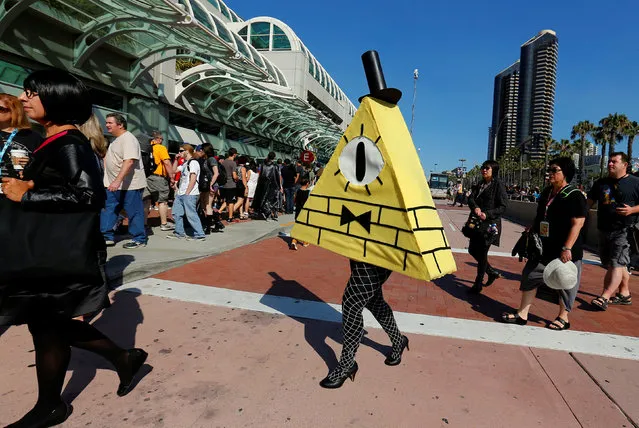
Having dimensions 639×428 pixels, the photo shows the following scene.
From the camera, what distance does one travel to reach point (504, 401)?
235 cm

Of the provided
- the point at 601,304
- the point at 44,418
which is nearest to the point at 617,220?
the point at 601,304

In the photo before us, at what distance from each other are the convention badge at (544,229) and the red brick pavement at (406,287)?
710mm

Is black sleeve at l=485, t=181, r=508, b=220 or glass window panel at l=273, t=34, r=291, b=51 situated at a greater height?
glass window panel at l=273, t=34, r=291, b=51

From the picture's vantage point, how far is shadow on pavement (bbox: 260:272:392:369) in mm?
2959

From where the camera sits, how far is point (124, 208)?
551 centimetres

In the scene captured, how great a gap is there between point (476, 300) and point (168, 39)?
12406 mm

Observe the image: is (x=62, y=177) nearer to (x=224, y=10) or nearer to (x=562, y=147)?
(x=224, y=10)

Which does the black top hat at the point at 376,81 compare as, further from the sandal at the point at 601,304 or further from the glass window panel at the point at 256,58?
the glass window panel at the point at 256,58

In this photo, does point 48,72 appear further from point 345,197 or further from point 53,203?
point 345,197

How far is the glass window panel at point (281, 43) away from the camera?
100ft

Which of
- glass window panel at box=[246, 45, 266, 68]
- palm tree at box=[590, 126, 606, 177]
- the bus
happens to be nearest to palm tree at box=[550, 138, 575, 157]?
palm tree at box=[590, 126, 606, 177]

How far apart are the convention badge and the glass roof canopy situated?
31.7 feet

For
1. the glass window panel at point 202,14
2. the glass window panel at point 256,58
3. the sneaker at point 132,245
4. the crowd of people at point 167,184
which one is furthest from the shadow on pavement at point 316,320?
the glass window panel at point 256,58

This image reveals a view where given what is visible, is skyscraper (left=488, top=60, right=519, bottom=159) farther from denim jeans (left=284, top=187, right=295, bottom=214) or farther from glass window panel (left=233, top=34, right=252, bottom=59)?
denim jeans (left=284, top=187, right=295, bottom=214)
